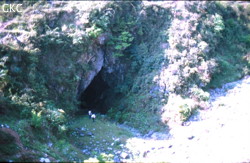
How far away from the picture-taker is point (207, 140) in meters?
12.5

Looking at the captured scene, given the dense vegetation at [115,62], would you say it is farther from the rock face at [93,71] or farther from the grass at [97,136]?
the grass at [97,136]

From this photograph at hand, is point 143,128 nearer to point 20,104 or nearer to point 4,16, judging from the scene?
point 20,104

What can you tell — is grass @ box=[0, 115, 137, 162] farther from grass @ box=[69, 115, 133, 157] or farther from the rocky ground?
the rocky ground

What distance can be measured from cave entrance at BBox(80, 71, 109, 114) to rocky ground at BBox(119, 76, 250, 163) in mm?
6482

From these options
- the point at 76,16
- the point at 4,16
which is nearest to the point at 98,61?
the point at 76,16

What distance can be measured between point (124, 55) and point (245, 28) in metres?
14.1

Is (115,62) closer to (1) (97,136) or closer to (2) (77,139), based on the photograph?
(1) (97,136)

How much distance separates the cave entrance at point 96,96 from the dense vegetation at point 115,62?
264 millimetres

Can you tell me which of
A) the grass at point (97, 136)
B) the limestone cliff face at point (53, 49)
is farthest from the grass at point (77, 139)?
the limestone cliff face at point (53, 49)

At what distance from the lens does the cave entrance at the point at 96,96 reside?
1916 cm

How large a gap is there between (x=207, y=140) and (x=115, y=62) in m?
9.59

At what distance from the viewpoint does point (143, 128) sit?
15.0 m

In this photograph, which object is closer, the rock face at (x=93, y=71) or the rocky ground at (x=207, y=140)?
the rocky ground at (x=207, y=140)

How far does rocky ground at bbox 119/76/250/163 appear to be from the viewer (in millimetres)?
11297
